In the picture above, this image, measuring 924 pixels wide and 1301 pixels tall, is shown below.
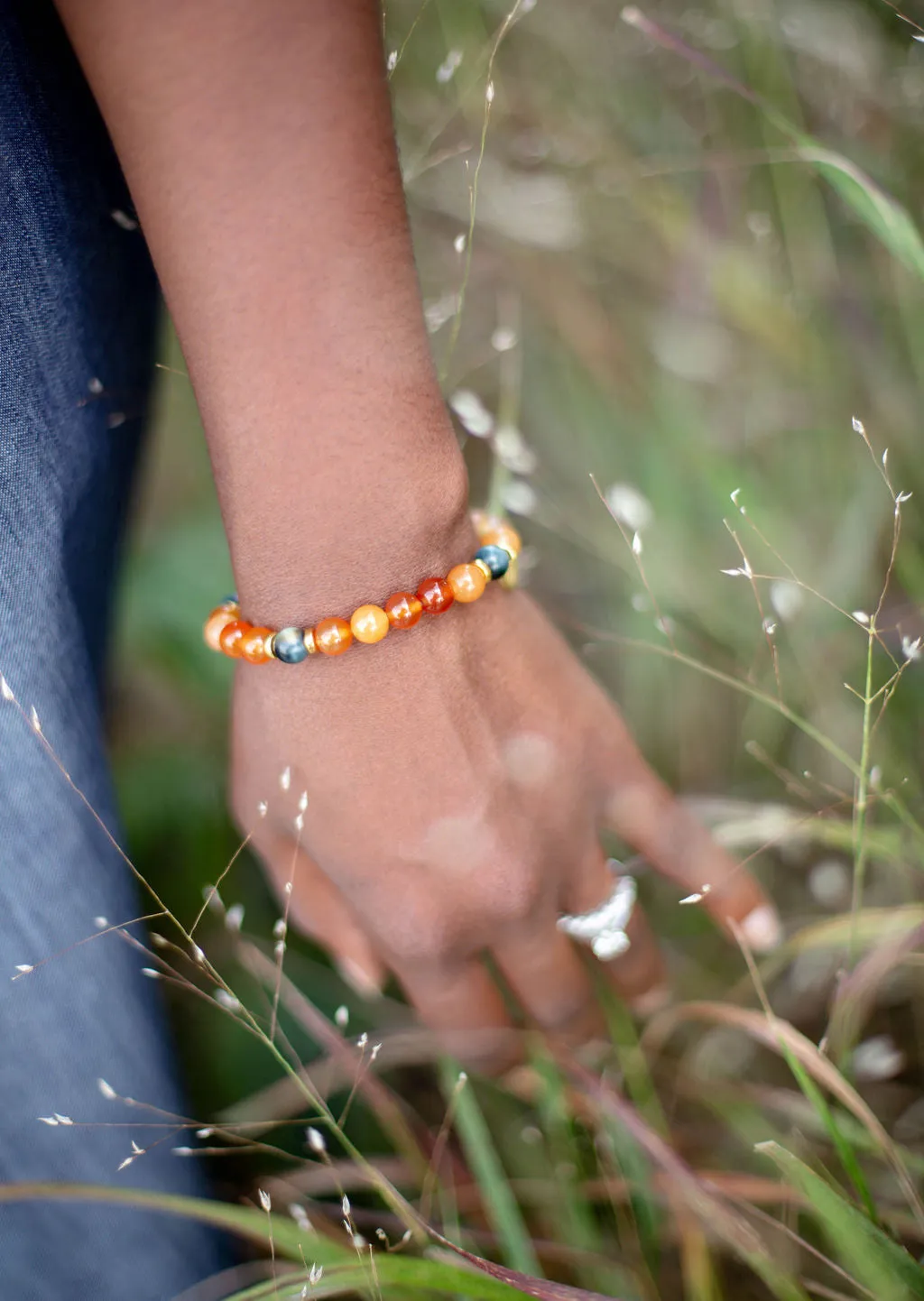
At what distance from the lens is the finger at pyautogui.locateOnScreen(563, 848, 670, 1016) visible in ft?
2.05

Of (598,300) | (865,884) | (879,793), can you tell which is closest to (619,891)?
(879,793)

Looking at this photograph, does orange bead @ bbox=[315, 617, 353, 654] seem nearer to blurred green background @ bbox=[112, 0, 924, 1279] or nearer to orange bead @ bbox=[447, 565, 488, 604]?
orange bead @ bbox=[447, 565, 488, 604]

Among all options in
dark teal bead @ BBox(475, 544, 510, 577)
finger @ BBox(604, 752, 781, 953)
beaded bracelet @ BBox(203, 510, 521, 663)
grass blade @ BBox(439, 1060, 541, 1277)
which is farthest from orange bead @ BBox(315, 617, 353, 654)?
grass blade @ BBox(439, 1060, 541, 1277)

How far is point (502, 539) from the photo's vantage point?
59 cm

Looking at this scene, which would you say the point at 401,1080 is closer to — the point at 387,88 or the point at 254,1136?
the point at 254,1136

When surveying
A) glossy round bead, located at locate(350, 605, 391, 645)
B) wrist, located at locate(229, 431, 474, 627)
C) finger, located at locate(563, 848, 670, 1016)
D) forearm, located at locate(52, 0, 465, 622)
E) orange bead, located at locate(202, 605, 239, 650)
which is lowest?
finger, located at locate(563, 848, 670, 1016)

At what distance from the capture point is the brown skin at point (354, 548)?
455 millimetres

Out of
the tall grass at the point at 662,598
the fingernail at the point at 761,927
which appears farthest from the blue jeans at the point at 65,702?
the fingernail at the point at 761,927

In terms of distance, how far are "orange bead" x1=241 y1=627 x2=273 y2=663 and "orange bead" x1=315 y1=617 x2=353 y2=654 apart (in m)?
0.04

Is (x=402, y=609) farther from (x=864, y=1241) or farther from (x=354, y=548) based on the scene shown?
(x=864, y=1241)

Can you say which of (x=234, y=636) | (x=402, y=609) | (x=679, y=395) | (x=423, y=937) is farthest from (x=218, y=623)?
(x=679, y=395)

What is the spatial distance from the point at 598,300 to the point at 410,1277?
1005mm

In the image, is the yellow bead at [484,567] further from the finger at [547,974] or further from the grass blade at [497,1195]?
the grass blade at [497,1195]

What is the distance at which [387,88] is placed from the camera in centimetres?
49
